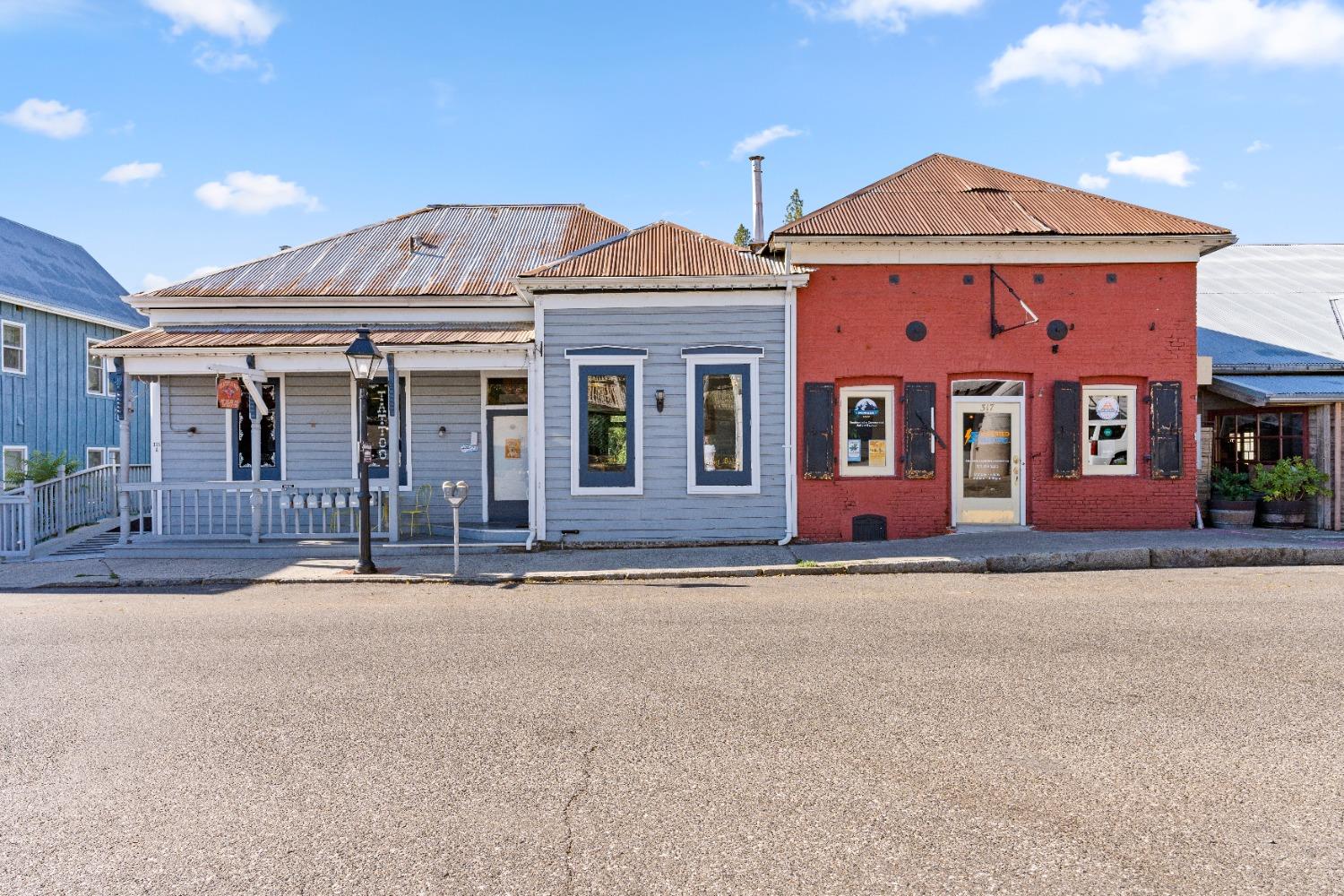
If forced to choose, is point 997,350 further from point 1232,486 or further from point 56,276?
point 56,276

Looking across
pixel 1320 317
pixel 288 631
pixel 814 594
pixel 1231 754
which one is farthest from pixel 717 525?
pixel 1320 317

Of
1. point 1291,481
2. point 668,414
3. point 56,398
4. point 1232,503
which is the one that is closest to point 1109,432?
point 1232,503

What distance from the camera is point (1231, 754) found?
15.0ft

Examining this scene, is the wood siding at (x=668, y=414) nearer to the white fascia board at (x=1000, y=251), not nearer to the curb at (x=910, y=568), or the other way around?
the white fascia board at (x=1000, y=251)

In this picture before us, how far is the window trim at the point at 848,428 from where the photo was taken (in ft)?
45.7

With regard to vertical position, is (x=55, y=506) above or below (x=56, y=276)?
below

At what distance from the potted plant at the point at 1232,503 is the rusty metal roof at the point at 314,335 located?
37.5 ft

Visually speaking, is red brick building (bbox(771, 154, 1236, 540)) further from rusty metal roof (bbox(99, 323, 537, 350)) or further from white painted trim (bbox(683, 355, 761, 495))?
rusty metal roof (bbox(99, 323, 537, 350))

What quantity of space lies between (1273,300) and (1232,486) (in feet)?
19.7

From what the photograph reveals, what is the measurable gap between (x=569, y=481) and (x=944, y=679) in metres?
8.56

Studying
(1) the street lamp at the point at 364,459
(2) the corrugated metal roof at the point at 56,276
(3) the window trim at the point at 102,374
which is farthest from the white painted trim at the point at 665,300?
(3) the window trim at the point at 102,374

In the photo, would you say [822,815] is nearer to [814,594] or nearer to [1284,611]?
[814,594]

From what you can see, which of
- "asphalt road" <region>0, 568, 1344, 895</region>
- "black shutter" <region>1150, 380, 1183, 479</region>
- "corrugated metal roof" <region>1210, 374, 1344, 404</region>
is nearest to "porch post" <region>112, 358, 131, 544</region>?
"asphalt road" <region>0, 568, 1344, 895</region>

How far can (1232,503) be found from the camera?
14.5 metres
